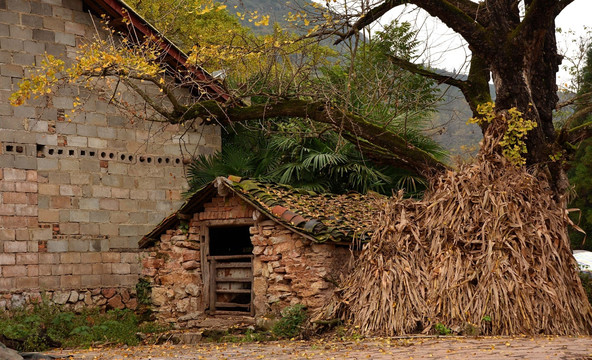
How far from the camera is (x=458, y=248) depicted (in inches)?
383

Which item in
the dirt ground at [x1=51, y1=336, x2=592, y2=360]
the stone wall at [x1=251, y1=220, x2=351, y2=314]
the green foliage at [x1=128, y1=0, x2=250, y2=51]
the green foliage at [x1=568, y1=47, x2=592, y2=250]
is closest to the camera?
the dirt ground at [x1=51, y1=336, x2=592, y2=360]

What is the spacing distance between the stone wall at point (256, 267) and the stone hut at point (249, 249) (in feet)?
0.05

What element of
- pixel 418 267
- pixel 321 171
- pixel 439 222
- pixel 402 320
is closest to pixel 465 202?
pixel 439 222

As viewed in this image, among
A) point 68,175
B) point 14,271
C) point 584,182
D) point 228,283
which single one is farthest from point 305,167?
point 584,182

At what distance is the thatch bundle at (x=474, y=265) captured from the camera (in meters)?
9.13

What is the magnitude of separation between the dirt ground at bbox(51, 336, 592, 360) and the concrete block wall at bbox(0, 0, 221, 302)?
4.29 meters

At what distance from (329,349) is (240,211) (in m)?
4.35

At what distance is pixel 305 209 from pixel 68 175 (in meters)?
5.27

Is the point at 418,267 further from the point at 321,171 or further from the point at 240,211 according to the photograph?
the point at 321,171

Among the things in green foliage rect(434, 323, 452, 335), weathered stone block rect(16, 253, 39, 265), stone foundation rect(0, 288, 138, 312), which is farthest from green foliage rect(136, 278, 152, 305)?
green foliage rect(434, 323, 452, 335)

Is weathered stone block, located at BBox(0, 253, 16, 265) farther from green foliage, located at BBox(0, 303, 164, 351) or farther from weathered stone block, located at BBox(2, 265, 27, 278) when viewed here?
green foliage, located at BBox(0, 303, 164, 351)

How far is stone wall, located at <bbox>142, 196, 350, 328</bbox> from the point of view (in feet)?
36.4

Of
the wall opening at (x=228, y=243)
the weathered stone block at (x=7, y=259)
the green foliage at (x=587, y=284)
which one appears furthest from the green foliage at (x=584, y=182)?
the weathered stone block at (x=7, y=259)

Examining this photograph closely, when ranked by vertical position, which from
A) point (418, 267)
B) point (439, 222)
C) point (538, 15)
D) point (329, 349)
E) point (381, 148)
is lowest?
point (329, 349)
